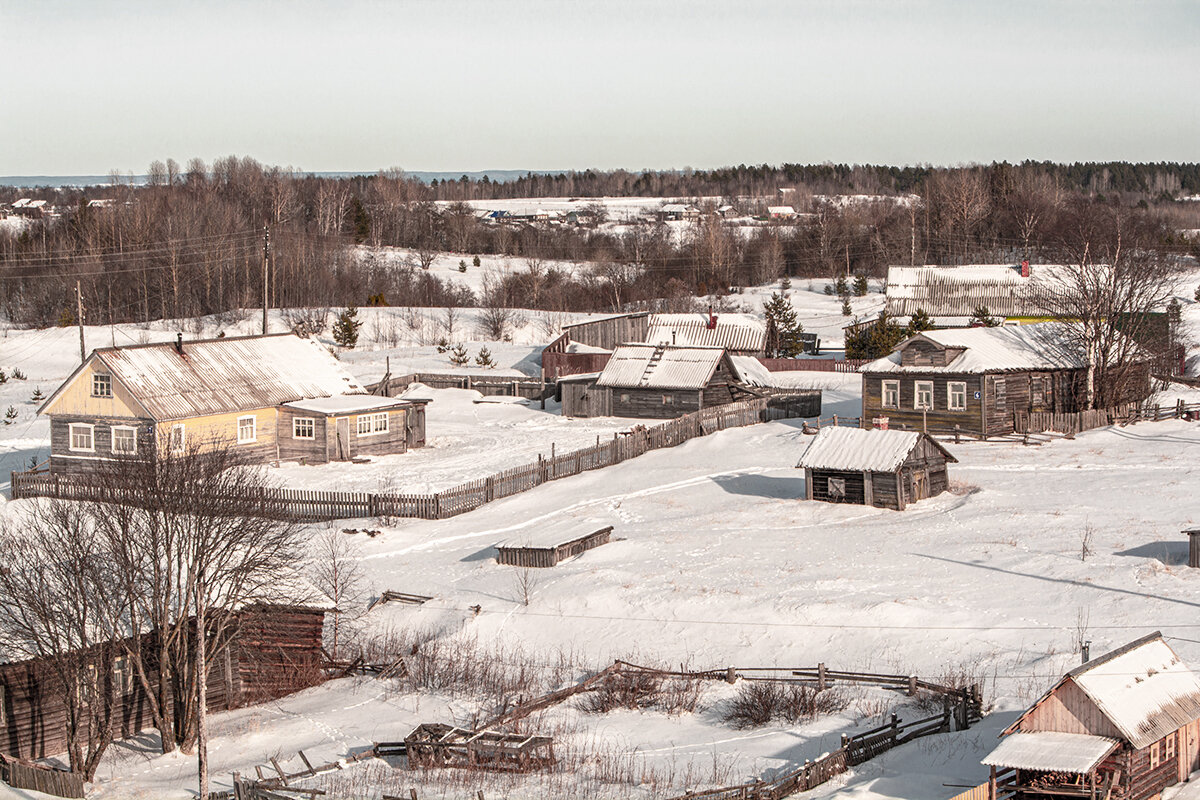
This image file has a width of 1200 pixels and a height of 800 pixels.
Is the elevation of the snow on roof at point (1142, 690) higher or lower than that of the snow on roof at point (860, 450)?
lower

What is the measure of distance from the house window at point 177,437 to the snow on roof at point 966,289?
131ft

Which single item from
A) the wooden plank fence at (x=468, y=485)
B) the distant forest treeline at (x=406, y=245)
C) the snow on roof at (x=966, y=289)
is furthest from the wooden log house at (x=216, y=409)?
the distant forest treeline at (x=406, y=245)

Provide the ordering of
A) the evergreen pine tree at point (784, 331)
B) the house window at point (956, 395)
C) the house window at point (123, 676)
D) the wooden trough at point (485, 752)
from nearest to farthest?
the wooden trough at point (485, 752) < the house window at point (123, 676) < the house window at point (956, 395) < the evergreen pine tree at point (784, 331)

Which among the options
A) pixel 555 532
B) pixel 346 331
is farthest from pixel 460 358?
pixel 555 532

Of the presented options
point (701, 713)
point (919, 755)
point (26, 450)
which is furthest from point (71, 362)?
point (919, 755)

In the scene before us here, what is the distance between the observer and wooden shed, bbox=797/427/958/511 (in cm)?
3594

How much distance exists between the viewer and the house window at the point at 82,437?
45250 millimetres

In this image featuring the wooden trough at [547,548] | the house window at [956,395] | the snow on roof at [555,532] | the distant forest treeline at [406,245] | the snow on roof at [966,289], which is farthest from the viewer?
the distant forest treeline at [406,245]

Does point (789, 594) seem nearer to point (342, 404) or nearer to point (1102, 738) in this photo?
point (1102, 738)

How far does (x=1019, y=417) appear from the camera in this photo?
45500 mm

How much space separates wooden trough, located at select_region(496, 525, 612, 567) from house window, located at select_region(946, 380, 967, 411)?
1675 centimetres

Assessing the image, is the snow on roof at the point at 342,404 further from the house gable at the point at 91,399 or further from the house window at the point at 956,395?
the house window at the point at 956,395

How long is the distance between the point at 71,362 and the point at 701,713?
62080 millimetres

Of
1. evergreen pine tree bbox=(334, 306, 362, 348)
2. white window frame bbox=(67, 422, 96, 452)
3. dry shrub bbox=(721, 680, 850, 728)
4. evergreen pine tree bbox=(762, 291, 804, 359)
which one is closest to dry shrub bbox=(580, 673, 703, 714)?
dry shrub bbox=(721, 680, 850, 728)
